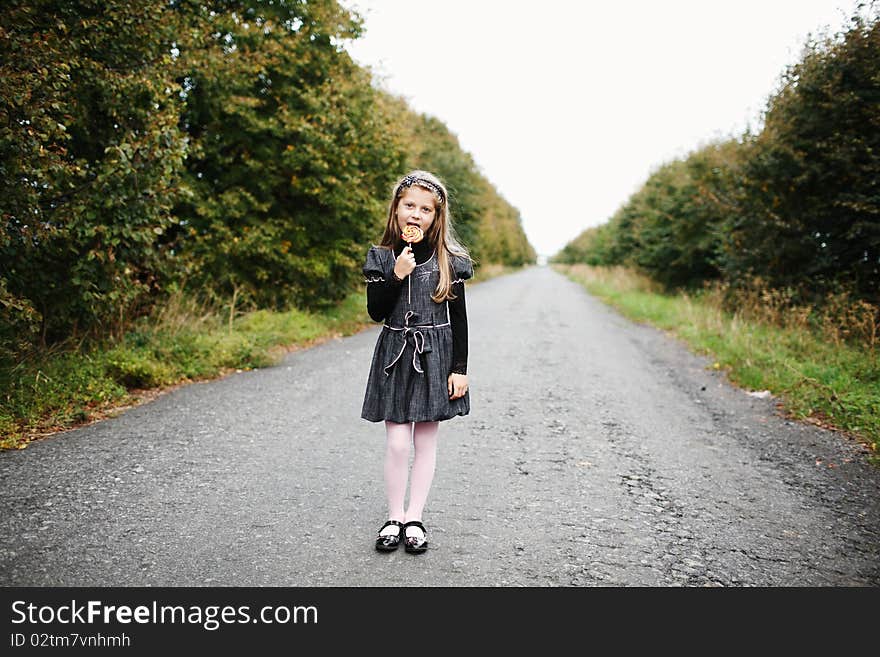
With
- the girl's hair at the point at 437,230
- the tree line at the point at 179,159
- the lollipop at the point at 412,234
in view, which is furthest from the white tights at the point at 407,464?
the tree line at the point at 179,159

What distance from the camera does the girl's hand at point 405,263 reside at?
3.02m

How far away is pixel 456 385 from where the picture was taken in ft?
10.5

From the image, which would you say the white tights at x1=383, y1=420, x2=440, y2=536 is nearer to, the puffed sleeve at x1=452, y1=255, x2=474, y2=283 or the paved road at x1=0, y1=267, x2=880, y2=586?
the paved road at x1=0, y1=267, x2=880, y2=586

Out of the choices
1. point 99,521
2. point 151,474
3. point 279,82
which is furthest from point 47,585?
point 279,82

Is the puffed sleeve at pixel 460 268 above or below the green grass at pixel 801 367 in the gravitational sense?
above

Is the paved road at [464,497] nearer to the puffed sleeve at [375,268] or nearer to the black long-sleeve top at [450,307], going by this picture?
the black long-sleeve top at [450,307]

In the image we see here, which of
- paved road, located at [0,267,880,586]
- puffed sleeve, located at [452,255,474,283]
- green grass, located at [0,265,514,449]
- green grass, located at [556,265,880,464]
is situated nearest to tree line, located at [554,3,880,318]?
green grass, located at [556,265,880,464]

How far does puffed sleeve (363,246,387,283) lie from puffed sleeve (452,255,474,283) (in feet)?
1.27

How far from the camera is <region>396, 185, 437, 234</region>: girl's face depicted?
3127 millimetres

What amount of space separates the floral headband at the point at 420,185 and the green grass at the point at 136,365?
3.74m

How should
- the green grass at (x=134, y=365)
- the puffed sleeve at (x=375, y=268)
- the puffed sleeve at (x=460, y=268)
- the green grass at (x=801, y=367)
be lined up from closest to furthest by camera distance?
the puffed sleeve at (x=375, y=268), the puffed sleeve at (x=460, y=268), the green grass at (x=134, y=365), the green grass at (x=801, y=367)

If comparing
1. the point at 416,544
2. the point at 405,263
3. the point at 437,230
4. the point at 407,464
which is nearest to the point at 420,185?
the point at 437,230

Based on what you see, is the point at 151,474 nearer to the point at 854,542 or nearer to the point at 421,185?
the point at 421,185
